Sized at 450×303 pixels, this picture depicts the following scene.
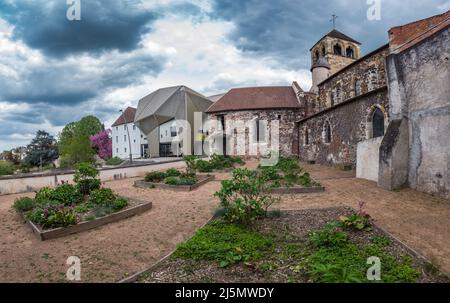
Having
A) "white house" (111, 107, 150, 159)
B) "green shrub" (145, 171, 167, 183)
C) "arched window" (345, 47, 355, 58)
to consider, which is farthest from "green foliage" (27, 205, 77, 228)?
"arched window" (345, 47, 355, 58)

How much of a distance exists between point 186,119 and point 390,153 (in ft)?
103

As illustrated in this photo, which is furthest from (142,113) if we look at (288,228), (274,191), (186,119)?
(288,228)

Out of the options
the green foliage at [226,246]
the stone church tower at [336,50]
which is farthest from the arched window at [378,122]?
the stone church tower at [336,50]

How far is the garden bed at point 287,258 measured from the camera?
13.9 feet

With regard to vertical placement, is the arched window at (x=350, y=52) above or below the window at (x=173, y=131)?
above

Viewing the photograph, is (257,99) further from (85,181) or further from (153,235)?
(153,235)

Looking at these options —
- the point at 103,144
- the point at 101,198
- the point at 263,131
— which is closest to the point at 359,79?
the point at 263,131

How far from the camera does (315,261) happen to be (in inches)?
180

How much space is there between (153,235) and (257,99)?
2755cm

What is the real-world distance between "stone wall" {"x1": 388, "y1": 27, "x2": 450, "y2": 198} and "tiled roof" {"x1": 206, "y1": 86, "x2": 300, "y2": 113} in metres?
19.4

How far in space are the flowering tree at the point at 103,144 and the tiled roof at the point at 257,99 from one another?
33.0 m

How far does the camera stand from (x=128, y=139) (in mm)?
50562

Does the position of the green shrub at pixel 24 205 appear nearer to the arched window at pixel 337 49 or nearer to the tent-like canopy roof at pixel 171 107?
the tent-like canopy roof at pixel 171 107
